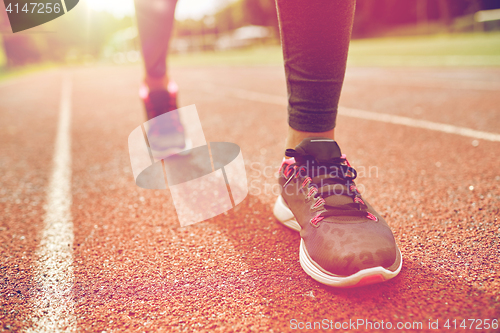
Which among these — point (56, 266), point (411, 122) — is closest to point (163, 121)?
point (56, 266)

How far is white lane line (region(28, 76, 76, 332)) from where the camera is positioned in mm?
872

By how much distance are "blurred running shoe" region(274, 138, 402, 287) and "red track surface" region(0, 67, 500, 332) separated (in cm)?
6

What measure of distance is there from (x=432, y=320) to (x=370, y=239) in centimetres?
23

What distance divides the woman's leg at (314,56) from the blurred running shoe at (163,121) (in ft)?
3.07

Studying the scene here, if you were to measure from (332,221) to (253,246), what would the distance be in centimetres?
30

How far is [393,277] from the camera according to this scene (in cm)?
93

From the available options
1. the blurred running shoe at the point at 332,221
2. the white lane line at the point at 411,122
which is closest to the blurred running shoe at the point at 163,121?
the blurred running shoe at the point at 332,221

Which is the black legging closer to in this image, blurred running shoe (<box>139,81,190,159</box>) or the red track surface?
the red track surface

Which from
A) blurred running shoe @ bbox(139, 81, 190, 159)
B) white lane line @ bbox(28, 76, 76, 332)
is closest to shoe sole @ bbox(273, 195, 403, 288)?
white lane line @ bbox(28, 76, 76, 332)

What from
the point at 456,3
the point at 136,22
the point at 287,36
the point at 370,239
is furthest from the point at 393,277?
the point at 456,3

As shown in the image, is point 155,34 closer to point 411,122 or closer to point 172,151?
point 172,151

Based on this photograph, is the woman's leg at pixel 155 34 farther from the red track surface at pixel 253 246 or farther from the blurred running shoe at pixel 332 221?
the blurred running shoe at pixel 332 221

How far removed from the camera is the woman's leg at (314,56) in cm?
102

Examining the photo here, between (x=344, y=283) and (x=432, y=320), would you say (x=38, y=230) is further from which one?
(x=432, y=320)
